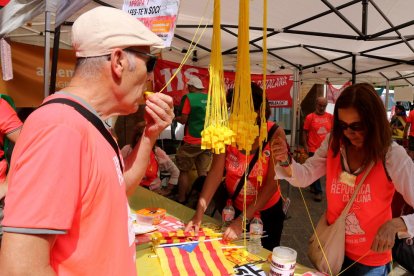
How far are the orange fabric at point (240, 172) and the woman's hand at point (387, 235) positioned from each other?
0.71 meters

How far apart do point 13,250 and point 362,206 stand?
140 centimetres

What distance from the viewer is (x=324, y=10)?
3664 millimetres

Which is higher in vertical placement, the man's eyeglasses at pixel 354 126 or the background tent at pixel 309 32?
the background tent at pixel 309 32

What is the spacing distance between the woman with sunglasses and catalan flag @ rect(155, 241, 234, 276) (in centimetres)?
60

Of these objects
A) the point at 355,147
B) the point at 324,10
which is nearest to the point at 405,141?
the point at 324,10

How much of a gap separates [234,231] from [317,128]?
4.46 metres

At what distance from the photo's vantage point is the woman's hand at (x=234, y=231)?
67.9 inches

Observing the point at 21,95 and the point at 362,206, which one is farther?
the point at 21,95

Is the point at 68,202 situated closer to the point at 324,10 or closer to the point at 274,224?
the point at 274,224

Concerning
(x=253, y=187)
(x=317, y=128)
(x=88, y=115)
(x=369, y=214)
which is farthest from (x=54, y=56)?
(x=317, y=128)

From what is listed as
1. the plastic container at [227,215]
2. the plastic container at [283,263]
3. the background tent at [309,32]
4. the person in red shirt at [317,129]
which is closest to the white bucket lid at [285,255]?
the plastic container at [283,263]

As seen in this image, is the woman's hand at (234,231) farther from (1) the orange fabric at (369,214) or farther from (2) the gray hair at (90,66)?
(2) the gray hair at (90,66)

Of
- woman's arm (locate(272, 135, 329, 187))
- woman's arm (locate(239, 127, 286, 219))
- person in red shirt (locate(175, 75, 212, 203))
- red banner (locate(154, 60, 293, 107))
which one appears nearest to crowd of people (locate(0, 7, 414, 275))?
woman's arm (locate(272, 135, 329, 187))

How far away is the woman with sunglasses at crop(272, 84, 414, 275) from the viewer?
4.51 feet
